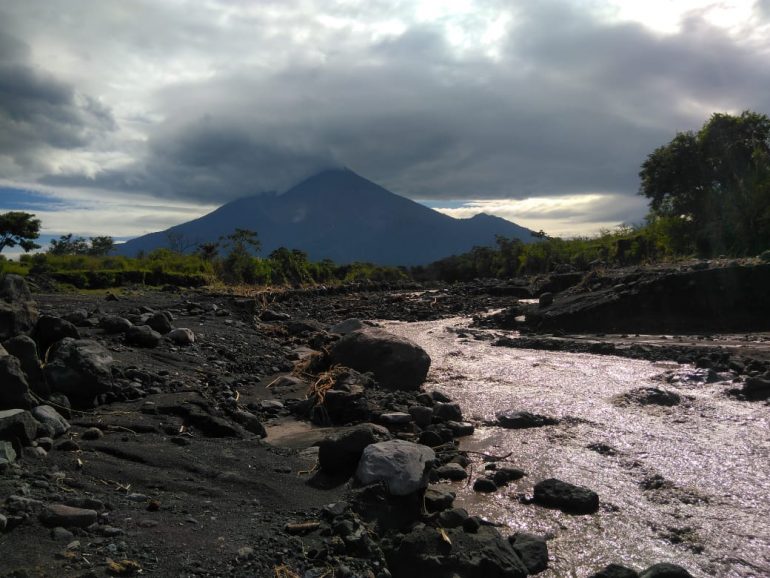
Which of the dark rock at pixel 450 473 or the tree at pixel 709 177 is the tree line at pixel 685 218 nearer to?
the tree at pixel 709 177

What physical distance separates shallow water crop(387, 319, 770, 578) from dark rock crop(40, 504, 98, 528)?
117 inches

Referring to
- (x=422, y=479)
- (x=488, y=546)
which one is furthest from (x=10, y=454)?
(x=488, y=546)

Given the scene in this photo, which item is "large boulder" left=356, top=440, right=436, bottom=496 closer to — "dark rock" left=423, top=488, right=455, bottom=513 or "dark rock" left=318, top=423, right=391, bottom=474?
"dark rock" left=423, top=488, right=455, bottom=513

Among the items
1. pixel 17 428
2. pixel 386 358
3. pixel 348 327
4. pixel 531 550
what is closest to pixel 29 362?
pixel 17 428

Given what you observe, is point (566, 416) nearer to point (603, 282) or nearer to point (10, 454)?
point (10, 454)

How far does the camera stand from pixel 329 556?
378 centimetres

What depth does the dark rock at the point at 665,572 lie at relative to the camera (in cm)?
368

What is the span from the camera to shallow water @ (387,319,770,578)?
432 cm

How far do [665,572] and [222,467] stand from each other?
136 inches

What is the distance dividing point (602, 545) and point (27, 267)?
28.4 meters

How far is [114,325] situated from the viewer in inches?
346

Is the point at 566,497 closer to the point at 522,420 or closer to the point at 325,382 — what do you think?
the point at 522,420

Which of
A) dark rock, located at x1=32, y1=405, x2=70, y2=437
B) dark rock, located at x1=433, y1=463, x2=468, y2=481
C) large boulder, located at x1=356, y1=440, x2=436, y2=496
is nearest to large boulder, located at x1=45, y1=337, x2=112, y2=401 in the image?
dark rock, located at x1=32, y1=405, x2=70, y2=437

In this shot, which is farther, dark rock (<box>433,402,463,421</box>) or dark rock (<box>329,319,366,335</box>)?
dark rock (<box>329,319,366,335</box>)
